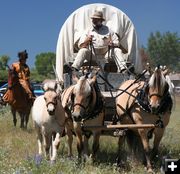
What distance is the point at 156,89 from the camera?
708cm

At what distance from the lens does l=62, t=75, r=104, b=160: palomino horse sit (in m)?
7.09

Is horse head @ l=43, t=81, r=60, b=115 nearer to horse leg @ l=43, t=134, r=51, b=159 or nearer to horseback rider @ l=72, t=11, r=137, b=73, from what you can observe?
horse leg @ l=43, t=134, r=51, b=159

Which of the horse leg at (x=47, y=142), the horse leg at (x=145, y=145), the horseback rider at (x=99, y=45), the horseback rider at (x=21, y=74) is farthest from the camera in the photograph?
the horseback rider at (x=21, y=74)

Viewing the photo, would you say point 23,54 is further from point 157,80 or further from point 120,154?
point 157,80

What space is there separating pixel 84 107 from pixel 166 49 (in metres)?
93.5

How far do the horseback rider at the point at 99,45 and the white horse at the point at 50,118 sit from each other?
149cm

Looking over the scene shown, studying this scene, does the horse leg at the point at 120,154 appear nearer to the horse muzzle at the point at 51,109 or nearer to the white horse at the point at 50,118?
the white horse at the point at 50,118

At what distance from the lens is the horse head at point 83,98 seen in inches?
276

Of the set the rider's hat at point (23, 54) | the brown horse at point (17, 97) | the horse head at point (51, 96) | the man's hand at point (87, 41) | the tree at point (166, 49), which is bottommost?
the tree at point (166, 49)

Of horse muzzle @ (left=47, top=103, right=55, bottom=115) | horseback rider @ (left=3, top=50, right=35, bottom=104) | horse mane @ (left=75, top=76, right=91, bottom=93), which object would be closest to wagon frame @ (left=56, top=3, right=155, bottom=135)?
horse mane @ (left=75, top=76, right=91, bottom=93)

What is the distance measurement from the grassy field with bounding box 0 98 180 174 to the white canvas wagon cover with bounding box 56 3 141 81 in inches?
71.2

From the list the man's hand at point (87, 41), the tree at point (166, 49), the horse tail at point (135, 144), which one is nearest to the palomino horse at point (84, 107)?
the horse tail at point (135, 144)

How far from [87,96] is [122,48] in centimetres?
338

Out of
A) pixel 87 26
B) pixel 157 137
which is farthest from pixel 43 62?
pixel 157 137
